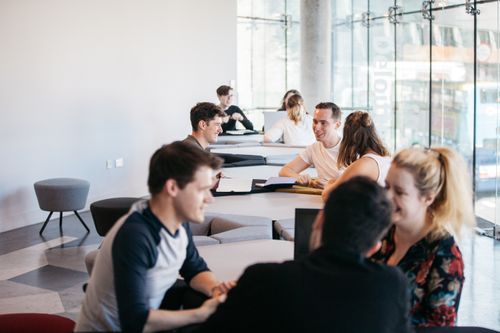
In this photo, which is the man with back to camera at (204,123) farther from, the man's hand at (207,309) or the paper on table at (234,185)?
the man's hand at (207,309)

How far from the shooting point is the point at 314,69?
1298 cm

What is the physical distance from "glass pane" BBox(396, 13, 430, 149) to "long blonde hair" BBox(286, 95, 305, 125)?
10.2 ft

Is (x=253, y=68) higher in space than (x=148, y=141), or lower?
higher

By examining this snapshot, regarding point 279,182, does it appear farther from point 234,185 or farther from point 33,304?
point 33,304

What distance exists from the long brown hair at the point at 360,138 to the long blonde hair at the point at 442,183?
175cm

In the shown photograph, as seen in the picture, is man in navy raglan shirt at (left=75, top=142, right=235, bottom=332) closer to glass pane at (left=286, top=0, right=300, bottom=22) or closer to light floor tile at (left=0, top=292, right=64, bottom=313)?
light floor tile at (left=0, top=292, right=64, bottom=313)

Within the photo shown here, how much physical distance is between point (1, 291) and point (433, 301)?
4074 mm

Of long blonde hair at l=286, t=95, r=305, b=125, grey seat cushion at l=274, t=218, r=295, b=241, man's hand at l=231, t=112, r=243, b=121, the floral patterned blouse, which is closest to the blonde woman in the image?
the floral patterned blouse

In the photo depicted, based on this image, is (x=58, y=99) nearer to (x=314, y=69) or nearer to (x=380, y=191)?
(x=314, y=69)

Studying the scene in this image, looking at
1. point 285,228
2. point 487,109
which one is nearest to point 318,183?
point 285,228

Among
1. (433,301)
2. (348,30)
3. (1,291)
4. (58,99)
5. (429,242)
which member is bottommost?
(1,291)

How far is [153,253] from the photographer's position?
2.21 metres

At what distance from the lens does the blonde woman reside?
233 cm

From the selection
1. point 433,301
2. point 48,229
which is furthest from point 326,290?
point 48,229
